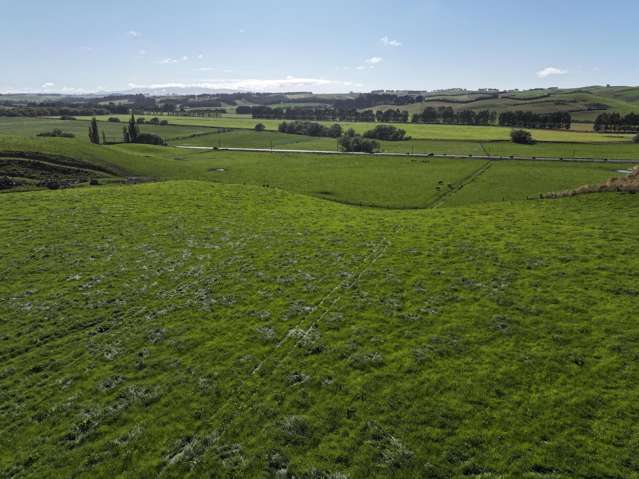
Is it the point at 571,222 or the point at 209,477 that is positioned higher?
the point at 571,222

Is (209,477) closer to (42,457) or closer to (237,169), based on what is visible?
(42,457)

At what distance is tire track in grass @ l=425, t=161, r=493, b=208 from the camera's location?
81.0m

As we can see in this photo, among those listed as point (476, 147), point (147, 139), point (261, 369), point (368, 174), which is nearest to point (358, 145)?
point (476, 147)

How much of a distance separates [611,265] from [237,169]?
9657cm

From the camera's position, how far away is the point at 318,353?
25141 millimetres

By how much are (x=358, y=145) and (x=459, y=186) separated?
247 feet

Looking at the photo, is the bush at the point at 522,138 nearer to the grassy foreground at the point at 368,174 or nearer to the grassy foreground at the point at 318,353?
the grassy foreground at the point at 368,174

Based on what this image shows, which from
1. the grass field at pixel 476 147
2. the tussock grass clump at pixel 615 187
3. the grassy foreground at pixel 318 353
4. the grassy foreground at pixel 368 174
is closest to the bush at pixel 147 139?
the grass field at pixel 476 147

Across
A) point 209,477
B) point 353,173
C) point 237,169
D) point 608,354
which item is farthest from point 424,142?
point 209,477

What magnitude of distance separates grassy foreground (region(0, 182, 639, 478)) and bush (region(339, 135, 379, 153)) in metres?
122

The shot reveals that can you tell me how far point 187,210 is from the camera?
190 ft

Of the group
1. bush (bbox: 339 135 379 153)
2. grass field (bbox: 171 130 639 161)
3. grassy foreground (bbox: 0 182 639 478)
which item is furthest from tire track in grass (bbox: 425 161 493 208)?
bush (bbox: 339 135 379 153)

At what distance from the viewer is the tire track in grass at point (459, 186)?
81.0 meters

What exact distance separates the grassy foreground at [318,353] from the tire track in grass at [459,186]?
33589mm
